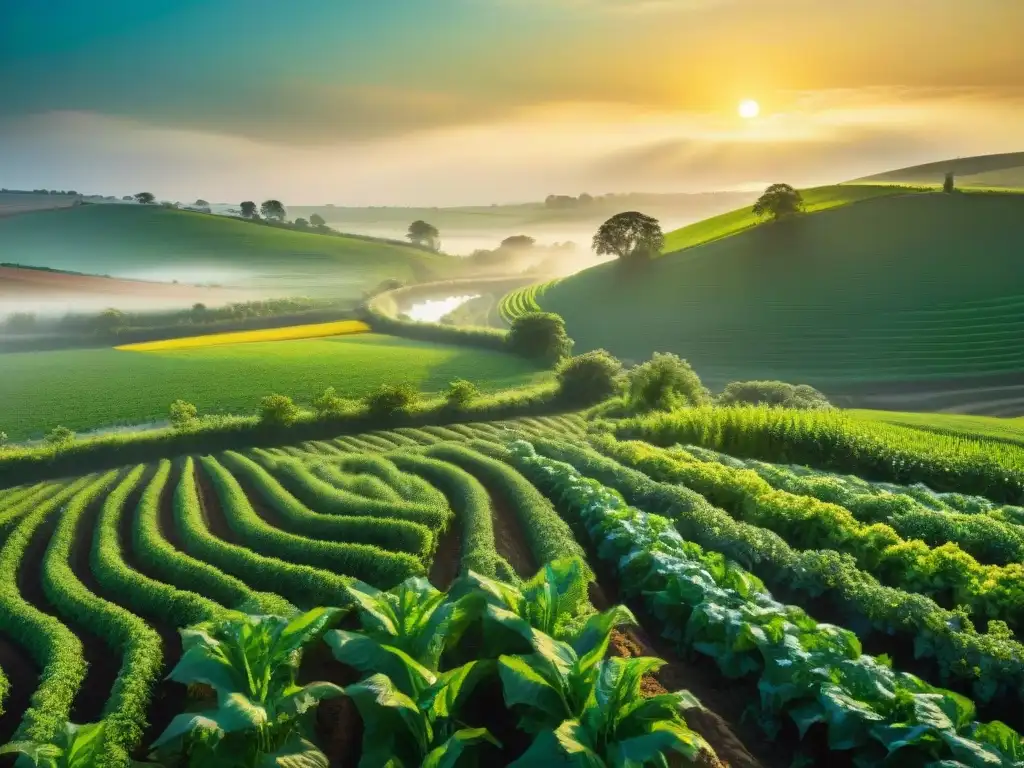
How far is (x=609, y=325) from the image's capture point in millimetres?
60750

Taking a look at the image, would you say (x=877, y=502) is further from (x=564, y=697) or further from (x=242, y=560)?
(x=242, y=560)

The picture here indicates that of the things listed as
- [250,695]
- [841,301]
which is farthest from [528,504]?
[841,301]

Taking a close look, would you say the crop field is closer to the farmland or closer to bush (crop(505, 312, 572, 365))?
the farmland

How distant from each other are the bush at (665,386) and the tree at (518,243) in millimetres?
91732

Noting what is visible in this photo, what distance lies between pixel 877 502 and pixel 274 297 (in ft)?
200

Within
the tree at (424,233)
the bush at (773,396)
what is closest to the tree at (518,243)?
the tree at (424,233)

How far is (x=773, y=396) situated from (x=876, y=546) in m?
26.0

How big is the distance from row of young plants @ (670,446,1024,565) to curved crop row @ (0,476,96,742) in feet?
41.3

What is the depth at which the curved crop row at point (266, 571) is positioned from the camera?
11.2 m

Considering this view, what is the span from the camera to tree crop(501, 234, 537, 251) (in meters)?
123

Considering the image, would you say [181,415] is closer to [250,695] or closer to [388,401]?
[388,401]

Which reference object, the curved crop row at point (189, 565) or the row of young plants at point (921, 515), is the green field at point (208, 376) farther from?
the row of young plants at point (921, 515)

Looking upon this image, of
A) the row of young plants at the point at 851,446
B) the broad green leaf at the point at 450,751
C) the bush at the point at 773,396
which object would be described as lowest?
the bush at the point at 773,396

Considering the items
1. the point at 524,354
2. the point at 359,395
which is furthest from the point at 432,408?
the point at 524,354
